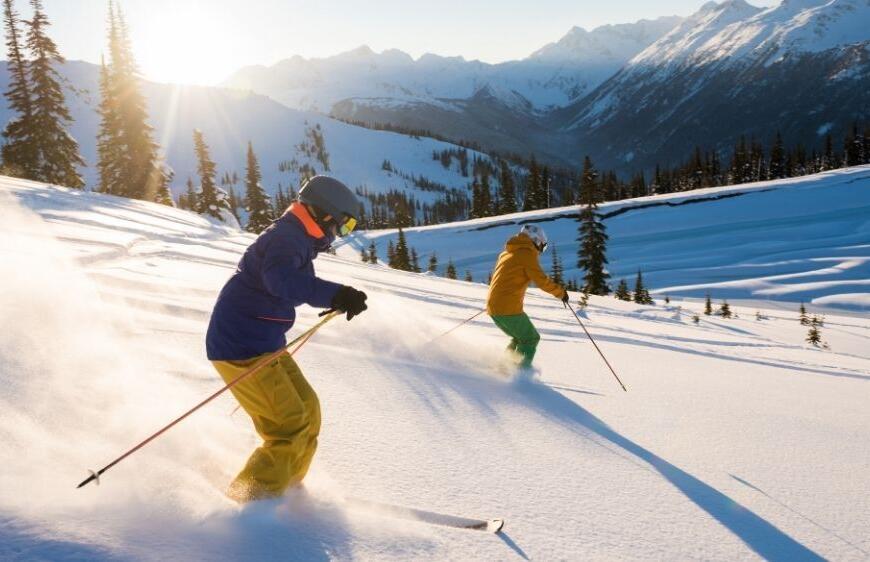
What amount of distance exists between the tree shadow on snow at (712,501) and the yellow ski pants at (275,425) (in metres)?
2.20

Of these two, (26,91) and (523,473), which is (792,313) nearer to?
(523,473)

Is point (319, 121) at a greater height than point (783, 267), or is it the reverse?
point (319, 121)

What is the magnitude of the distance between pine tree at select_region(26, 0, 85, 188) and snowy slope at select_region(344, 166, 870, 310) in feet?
76.9

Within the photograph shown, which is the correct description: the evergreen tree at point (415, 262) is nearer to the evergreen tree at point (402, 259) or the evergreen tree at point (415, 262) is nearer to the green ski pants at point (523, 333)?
the evergreen tree at point (402, 259)

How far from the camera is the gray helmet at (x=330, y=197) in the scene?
300cm

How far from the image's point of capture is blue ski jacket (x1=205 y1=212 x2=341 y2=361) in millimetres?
2855

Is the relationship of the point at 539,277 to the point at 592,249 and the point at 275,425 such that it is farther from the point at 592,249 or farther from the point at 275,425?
the point at 592,249

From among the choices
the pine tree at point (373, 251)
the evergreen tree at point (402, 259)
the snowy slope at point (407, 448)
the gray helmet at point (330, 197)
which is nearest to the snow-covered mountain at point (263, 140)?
the pine tree at point (373, 251)

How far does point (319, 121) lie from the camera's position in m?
198

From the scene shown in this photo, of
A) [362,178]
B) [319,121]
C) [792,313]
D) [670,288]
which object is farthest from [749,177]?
[319,121]

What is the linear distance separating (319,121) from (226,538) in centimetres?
21094

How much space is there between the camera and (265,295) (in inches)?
118

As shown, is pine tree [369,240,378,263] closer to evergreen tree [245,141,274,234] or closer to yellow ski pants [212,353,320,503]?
evergreen tree [245,141,274,234]

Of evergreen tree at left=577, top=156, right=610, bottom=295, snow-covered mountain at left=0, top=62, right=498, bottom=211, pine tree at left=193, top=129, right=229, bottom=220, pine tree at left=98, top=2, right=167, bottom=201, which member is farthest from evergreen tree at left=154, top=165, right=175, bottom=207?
snow-covered mountain at left=0, top=62, right=498, bottom=211
